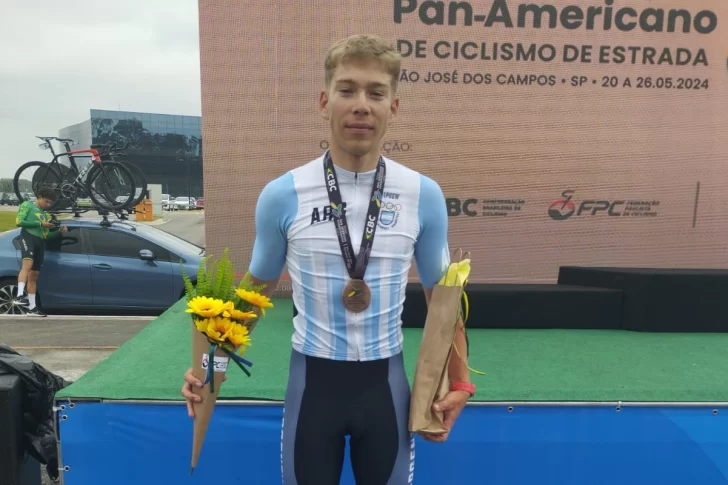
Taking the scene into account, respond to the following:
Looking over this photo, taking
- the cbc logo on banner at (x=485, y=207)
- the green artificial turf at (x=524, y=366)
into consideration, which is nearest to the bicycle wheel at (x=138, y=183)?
the green artificial turf at (x=524, y=366)

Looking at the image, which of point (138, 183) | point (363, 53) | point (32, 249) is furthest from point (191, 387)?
point (138, 183)

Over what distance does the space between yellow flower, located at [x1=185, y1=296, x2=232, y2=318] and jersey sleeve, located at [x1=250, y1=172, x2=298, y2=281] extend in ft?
0.76

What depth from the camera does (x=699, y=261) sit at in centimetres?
540

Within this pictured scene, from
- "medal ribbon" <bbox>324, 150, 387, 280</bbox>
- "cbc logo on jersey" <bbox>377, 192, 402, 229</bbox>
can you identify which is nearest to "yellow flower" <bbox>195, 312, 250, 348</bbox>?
"medal ribbon" <bbox>324, 150, 387, 280</bbox>

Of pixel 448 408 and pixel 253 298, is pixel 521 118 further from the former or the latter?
pixel 253 298

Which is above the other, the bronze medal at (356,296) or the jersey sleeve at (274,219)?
the jersey sleeve at (274,219)

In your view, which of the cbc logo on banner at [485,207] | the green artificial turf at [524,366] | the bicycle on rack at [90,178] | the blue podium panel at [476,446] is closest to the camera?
the blue podium panel at [476,446]

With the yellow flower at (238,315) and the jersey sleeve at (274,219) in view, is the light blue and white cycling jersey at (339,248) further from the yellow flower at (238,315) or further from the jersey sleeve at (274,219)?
the yellow flower at (238,315)

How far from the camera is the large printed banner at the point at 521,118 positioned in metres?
4.89

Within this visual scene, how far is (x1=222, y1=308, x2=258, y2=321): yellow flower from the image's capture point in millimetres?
1386

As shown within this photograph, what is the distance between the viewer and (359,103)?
1375 mm

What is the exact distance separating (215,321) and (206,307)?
2.0 inches

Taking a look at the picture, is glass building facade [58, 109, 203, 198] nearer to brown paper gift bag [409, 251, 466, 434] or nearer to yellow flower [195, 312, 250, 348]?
yellow flower [195, 312, 250, 348]

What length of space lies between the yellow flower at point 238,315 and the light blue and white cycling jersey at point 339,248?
18cm
